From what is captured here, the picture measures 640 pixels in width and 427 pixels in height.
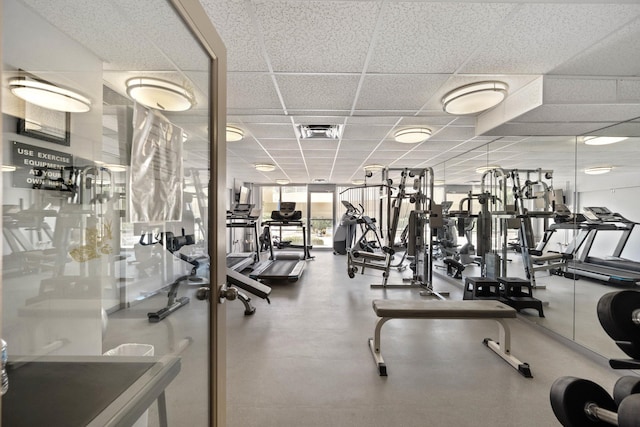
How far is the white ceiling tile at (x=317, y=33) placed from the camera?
1681mm

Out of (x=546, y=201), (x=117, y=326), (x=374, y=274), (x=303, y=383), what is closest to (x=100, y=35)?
(x=117, y=326)

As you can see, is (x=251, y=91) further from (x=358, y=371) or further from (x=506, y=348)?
(x=506, y=348)

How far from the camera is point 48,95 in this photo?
1.13 metres

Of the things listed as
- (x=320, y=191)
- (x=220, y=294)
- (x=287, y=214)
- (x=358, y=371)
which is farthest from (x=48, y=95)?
(x=320, y=191)

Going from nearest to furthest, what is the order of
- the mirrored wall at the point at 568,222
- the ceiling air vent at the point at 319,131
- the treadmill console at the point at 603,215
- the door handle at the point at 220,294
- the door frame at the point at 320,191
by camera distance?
the door handle at the point at 220,294
the mirrored wall at the point at 568,222
the treadmill console at the point at 603,215
the ceiling air vent at the point at 319,131
the door frame at the point at 320,191

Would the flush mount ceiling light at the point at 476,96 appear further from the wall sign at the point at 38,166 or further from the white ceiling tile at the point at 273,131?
the wall sign at the point at 38,166

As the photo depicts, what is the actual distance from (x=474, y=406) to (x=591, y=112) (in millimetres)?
3181

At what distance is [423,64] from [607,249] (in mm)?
3917

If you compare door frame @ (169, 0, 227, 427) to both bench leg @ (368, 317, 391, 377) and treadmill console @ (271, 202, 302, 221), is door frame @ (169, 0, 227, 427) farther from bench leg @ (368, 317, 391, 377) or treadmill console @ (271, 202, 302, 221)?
treadmill console @ (271, 202, 302, 221)

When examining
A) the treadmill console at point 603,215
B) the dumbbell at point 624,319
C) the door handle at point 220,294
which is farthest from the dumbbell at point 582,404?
the treadmill console at point 603,215

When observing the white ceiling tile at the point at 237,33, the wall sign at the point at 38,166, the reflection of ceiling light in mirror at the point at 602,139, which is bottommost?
the wall sign at the point at 38,166

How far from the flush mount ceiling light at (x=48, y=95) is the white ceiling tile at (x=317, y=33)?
117 centimetres

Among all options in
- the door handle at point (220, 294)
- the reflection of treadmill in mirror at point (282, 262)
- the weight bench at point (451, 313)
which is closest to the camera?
the door handle at point (220, 294)

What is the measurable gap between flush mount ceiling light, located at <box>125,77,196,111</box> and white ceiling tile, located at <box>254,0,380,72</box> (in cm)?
82
